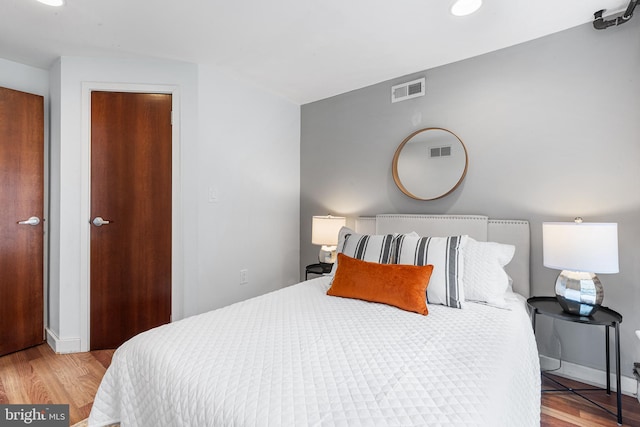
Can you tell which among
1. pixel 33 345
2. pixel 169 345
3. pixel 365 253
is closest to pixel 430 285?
pixel 365 253

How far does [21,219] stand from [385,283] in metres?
2.76

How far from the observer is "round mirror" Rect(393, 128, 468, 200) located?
239cm

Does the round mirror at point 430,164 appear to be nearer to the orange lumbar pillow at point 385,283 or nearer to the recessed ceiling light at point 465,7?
the recessed ceiling light at point 465,7

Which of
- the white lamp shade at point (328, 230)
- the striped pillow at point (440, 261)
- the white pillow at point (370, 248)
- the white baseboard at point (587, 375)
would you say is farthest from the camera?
the white lamp shade at point (328, 230)

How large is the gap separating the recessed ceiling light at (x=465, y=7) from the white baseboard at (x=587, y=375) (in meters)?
2.24

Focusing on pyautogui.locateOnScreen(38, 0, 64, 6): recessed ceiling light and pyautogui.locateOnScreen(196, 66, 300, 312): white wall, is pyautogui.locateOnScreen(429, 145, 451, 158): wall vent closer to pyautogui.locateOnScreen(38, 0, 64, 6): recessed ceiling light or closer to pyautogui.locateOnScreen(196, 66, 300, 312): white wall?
pyautogui.locateOnScreen(196, 66, 300, 312): white wall

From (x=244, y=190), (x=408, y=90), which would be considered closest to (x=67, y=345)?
(x=244, y=190)

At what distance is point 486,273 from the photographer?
180 centimetres

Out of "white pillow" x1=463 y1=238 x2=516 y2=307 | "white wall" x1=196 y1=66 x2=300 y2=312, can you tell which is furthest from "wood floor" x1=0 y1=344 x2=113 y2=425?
"white pillow" x1=463 y1=238 x2=516 y2=307

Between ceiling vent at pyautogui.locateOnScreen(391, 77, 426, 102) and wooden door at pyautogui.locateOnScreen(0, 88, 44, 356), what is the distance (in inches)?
114

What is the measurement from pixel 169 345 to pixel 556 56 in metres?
2.74

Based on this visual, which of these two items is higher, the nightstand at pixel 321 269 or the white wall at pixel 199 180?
the white wall at pixel 199 180

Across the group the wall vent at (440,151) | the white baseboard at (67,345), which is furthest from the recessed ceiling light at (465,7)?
the white baseboard at (67,345)

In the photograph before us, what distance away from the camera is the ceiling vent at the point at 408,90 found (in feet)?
8.46
